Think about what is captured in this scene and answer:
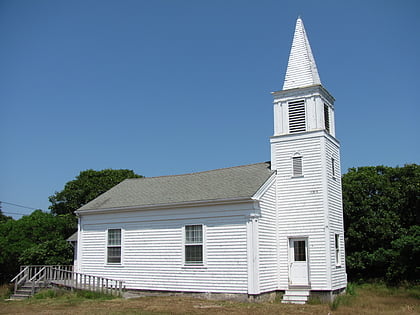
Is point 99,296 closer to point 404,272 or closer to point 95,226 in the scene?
point 95,226

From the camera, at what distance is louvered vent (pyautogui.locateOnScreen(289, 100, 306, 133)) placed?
22.9 m

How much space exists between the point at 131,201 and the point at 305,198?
30.4 feet

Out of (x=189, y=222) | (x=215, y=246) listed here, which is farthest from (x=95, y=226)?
(x=215, y=246)

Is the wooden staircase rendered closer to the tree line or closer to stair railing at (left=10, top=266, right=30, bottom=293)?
stair railing at (left=10, top=266, right=30, bottom=293)

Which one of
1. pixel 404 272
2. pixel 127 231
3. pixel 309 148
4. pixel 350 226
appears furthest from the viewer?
pixel 350 226

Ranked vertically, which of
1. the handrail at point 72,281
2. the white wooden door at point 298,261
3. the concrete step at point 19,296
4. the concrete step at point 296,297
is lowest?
the concrete step at point 19,296

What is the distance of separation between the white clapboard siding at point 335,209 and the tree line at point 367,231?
18.3 feet

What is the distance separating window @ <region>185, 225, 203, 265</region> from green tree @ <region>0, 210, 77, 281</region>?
33.4 ft

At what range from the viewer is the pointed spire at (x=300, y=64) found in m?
23.5

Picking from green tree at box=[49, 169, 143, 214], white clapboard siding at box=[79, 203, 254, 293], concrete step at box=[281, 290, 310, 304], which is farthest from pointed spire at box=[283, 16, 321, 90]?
green tree at box=[49, 169, 143, 214]

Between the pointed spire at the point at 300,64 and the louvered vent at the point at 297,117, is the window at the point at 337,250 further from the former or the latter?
the pointed spire at the point at 300,64

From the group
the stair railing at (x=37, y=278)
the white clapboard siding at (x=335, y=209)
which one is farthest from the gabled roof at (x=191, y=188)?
the stair railing at (x=37, y=278)

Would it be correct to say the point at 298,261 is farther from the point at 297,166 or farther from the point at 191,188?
the point at 191,188

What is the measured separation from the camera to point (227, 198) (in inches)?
825
